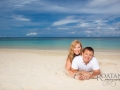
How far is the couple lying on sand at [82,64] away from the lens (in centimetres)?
192

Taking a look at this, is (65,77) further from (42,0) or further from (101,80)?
(42,0)

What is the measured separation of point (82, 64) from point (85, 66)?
41 millimetres

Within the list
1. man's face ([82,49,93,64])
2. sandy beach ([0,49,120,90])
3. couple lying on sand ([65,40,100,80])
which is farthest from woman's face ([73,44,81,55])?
sandy beach ([0,49,120,90])

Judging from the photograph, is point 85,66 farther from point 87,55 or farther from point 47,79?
point 47,79

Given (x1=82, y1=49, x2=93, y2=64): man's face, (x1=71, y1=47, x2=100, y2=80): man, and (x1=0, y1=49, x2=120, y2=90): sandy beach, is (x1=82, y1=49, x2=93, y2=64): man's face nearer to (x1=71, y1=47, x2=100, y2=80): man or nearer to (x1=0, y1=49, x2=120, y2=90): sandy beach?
(x1=71, y1=47, x2=100, y2=80): man

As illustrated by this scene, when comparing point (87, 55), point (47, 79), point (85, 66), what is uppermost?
point (87, 55)

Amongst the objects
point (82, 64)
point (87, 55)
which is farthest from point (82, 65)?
point (87, 55)

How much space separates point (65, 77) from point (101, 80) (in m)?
0.41

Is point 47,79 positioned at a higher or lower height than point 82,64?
lower

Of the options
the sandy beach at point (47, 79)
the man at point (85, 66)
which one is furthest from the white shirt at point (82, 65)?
the sandy beach at point (47, 79)

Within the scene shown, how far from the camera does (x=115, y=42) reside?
4113 mm

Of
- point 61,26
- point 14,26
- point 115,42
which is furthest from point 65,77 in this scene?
point 115,42

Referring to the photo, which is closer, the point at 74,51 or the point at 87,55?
the point at 87,55

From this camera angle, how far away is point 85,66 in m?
2.00
